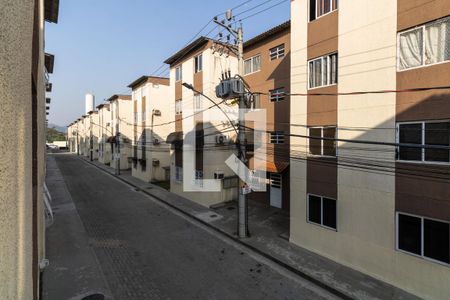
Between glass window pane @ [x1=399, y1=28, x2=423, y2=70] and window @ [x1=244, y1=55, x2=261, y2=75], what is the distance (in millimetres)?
10085

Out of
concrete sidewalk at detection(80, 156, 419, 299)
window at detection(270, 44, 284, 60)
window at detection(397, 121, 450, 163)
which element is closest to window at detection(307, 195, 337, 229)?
concrete sidewalk at detection(80, 156, 419, 299)

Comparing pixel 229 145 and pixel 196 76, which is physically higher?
pixel 196 76

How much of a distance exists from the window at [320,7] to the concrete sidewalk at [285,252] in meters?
9.01

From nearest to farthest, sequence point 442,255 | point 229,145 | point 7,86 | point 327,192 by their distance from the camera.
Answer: point 7,86
point 442,255
point 327,192
point 229,145

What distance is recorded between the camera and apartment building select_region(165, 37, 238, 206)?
735 inches

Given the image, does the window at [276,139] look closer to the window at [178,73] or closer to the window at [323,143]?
the window at [323,143]

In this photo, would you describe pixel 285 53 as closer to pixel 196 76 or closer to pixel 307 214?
pixel 196 76

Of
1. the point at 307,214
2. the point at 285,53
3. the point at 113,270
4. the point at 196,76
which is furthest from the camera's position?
the point at 196,76

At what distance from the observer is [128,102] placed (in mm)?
38625

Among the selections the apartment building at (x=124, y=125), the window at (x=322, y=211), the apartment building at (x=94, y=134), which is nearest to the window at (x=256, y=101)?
the window at (x=322, y=211)

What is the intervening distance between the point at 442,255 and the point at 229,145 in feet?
41.0

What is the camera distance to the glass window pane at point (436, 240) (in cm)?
815

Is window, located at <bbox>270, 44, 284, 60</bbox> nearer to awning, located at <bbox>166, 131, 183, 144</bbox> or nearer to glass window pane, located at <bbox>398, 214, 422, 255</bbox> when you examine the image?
awning, located at <bbox>166, 131, 183, 144</bbox>

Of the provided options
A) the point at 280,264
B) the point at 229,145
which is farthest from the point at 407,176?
the point at 229,145
